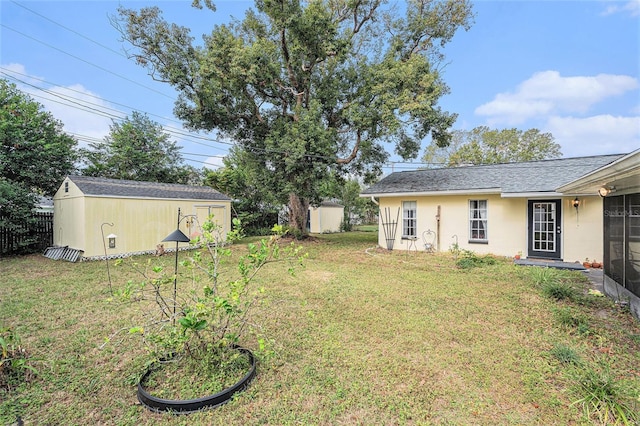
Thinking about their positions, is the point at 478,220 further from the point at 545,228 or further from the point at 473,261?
the point at 473,261

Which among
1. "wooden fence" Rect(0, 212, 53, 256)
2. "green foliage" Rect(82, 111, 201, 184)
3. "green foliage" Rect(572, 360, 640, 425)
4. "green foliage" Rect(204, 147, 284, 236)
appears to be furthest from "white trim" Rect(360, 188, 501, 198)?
"wooden fence" Rect(0, 212, 53, 256)

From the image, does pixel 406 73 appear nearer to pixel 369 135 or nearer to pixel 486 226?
pixel 369 135

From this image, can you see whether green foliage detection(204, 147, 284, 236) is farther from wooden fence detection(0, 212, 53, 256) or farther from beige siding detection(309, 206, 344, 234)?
wooden fence detection(0, 212, 53, 256)

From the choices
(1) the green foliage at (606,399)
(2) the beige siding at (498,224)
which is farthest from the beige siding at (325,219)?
(1) the green foliage at (606,399)

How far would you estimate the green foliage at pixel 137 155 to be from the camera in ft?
47.0

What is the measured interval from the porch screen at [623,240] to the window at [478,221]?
4.05 meters

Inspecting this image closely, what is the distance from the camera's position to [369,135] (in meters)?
11.6

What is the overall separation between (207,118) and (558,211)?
514 inches

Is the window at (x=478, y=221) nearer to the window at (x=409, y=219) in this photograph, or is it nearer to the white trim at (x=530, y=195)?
the white trim at (x=530, y=195)

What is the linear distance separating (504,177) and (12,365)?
469 inches

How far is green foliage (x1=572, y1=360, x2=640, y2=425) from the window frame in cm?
718

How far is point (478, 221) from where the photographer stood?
934 cm

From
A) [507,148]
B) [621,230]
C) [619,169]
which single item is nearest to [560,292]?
[621,230]

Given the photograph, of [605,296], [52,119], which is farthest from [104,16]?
[605,296]
